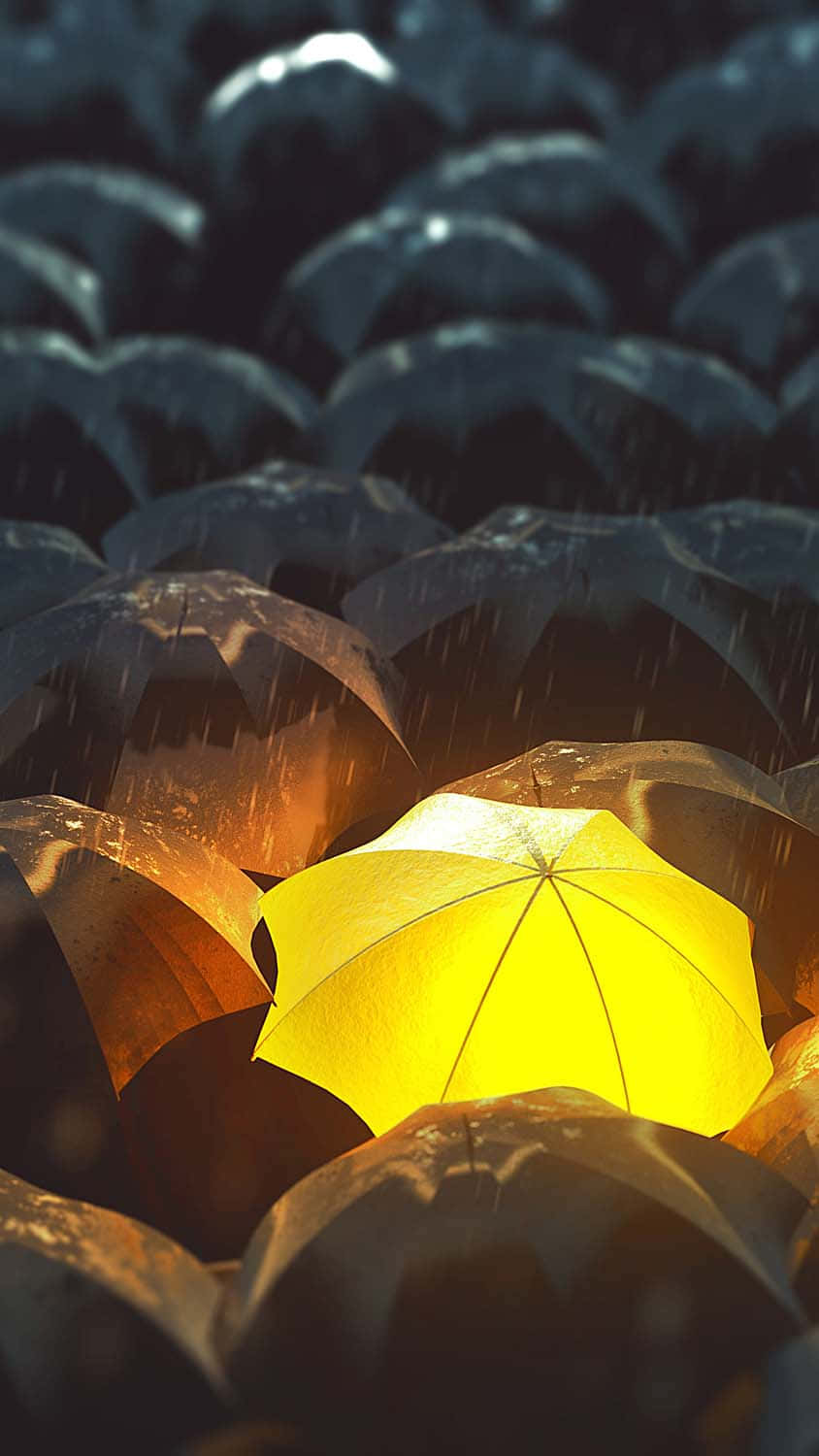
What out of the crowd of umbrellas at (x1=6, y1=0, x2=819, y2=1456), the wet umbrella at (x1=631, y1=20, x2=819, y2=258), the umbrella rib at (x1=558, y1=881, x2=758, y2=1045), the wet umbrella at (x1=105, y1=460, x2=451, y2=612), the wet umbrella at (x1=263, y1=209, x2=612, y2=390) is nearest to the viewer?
the crowd of umbrellas at (x1=6, y1=0, x2=819, y2=1456)

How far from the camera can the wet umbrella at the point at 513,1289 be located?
3238 mm

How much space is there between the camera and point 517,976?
193 inches

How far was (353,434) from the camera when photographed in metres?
9.08

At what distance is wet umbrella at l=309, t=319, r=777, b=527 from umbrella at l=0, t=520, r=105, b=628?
2.10 metres

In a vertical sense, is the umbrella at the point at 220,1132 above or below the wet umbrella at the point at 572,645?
below

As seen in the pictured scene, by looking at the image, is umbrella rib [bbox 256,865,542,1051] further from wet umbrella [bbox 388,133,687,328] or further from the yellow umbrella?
wet umbrella [bbox 388,133,687,328]

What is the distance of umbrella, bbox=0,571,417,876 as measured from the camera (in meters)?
5.77

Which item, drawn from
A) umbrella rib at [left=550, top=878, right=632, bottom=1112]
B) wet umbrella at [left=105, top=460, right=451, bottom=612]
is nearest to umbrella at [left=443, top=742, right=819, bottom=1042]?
umbrella rib at [left=550, top=878, right=632, bottom=1112]

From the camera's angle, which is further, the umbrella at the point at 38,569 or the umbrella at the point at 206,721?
the umbrella at the point at 38,569

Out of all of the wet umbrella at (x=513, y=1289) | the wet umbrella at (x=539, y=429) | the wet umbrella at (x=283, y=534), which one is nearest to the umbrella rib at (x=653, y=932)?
the wet umbrella at (x=513, y=1289)

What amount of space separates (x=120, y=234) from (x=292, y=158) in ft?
4.52

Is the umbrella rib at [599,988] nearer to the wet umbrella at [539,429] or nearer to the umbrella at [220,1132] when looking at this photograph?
the umbrella at [220,1132]

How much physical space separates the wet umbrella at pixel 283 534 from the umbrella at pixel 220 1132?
2.97m

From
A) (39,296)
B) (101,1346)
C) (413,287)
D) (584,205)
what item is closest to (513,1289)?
(101,1346)
